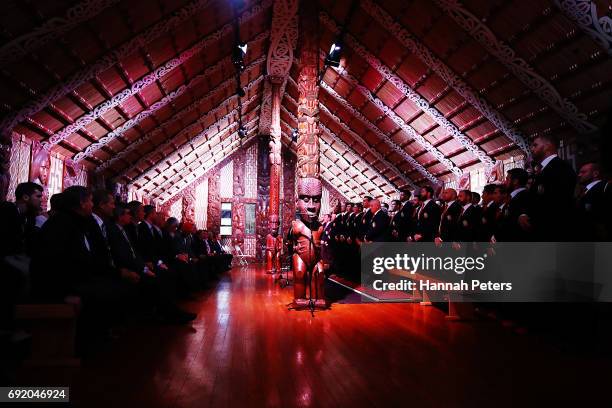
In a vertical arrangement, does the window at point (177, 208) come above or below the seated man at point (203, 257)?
above

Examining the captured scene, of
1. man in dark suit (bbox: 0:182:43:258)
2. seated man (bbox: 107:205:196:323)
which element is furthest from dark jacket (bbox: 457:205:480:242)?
man in dark suit (bbox: 0:182:43:258)

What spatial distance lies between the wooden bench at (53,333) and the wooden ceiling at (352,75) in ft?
12.6

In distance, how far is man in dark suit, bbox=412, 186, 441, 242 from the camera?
245 inches

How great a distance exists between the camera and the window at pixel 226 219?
16.8m

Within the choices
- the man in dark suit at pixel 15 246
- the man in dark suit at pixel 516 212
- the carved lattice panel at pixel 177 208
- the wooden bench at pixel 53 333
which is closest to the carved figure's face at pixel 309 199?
the man in dark suit at pixel 516 212

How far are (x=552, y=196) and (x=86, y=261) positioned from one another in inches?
142

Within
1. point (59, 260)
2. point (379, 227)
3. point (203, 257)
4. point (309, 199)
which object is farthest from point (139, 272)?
point (379, 227)

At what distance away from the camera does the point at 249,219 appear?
17.0 metres

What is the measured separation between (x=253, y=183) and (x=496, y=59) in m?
11.7

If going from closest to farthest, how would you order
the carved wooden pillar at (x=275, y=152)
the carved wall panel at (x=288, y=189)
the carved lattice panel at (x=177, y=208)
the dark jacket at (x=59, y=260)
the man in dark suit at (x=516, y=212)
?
the dark jacket at (x=59, y=260) < the man in dark suit at (x=516, y=212) < the carved wooden pillar at (x=275, y=152) < the carved lattice panel at (x=177, y=208) < the carved wall panel at (x=288, y=189)

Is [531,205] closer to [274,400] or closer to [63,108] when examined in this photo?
[274,400]

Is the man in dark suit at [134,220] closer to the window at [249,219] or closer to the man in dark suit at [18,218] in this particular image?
the man in dark suit at [18,218]

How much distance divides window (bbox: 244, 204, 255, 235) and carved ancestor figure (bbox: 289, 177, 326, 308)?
11751mm

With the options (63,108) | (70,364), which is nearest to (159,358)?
(70,364)
